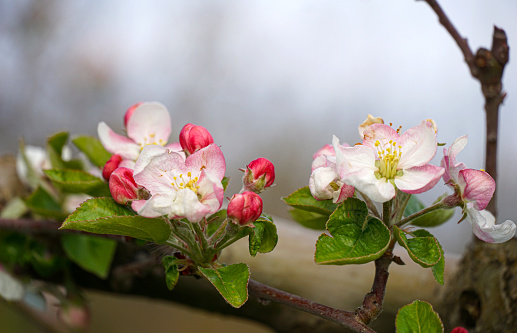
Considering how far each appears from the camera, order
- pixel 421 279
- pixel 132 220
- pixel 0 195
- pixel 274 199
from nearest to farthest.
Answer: pixel 132 220
pixel 421 279
pixel 0 195
pixel 274 199

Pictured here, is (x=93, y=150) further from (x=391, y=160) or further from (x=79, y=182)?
(x=391, y=160)

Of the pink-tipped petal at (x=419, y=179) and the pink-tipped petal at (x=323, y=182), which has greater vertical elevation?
the pink-tipped petal at (x=419, y=179)

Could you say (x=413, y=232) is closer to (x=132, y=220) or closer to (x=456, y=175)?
(x=456, y=175)

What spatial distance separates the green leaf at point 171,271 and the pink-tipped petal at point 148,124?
0.17 meters

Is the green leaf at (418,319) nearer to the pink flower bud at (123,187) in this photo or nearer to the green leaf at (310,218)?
the green leaf at (310,218)

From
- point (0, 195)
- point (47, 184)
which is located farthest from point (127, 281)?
point (0, 195)

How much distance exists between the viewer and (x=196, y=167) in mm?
435

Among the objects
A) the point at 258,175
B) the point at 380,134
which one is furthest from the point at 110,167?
the point at 380,134

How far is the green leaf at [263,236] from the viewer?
436 millimetres

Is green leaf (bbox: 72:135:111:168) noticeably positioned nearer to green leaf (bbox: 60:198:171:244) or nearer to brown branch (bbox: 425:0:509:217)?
green leaf (bbox: 60:198:171:244)

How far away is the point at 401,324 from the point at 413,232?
3.6 inches

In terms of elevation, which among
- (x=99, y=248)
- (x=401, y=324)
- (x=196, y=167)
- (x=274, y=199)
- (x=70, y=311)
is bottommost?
(x=274, y=199)

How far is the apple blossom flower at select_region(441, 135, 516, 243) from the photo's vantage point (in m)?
0.40

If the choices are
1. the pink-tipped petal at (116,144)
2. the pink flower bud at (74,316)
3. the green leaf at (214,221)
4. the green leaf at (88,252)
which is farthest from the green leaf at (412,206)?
the pink flower bud at (74,316)
